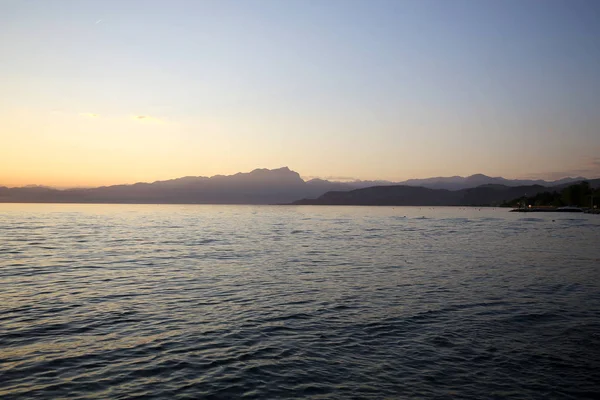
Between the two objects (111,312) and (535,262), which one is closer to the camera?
(111,312)

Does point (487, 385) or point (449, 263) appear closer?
point (487, 385)

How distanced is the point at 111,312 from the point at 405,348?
14333 millimetres

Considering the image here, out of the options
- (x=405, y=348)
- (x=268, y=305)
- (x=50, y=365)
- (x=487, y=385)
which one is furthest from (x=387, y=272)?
(x=50, y=365)

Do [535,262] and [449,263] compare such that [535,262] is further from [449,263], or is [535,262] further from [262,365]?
[262,365]

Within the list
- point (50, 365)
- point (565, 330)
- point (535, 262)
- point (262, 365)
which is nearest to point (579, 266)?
point (535, 262)

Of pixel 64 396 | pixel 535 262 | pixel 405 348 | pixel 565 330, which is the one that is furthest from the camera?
pixel 535 262

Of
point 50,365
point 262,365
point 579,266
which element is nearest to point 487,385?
point 262,365

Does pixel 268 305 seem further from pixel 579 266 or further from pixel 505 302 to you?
pixel 579 266

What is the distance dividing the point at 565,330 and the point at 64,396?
63.8 ft

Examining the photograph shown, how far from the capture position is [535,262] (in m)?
43.2

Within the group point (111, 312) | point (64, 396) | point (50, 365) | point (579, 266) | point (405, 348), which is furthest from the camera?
point (579, 266)

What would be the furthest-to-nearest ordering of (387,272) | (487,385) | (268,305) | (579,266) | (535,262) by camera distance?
(535,262) < (579,266) < (387,272) < (268,305) < (487,385)

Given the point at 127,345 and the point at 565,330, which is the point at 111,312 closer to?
the point at 127,345

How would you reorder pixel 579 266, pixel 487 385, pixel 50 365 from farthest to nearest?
pixel 579 266 → pixel 50 365 → pixel 487 385
